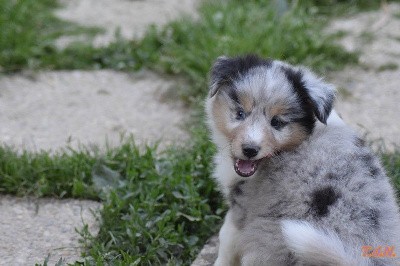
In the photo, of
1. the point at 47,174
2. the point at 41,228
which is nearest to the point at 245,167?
the point at 41,228

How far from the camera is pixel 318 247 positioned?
339 cm

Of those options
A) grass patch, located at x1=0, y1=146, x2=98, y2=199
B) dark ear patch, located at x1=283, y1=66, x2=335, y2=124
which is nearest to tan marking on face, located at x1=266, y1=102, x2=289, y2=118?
dark ear patch, located at x1=283, y1=66, x2=335, y2=124

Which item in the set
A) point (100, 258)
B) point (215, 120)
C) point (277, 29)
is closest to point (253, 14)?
point (277, 29)

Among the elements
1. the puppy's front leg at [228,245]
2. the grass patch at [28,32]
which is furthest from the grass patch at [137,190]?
the grass patch at [28,32]

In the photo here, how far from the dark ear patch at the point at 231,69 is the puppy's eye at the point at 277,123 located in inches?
12.4

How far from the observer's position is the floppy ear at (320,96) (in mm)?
3971

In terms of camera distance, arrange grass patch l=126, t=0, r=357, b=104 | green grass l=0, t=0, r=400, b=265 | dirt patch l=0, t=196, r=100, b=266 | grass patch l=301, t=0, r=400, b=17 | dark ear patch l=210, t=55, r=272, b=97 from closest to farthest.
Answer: dark ear patch l=210, t=55, r=272, b=97, dirt patch l=0, t=196, r=100, b=266, green grass l=0, t=0, r=400, b=265, grass patch l=126, t=0, r=357, b=104, grass patch l=301, t=0, r=400, b=17

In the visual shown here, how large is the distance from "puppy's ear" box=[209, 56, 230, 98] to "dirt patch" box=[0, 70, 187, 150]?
58.9 inches

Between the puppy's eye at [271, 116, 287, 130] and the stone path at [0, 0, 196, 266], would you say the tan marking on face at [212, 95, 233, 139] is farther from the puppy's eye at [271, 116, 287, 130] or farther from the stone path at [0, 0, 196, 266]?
the stone path at [0, 0, 196, 266]

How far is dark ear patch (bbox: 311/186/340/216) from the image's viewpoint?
360 centimetres

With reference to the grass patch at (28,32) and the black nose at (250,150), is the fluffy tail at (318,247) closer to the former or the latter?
the black nose at (250,150)

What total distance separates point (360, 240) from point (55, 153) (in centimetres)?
254

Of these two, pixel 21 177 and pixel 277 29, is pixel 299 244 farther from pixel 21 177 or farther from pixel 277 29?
pixel 277 29

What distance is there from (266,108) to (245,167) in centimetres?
33
